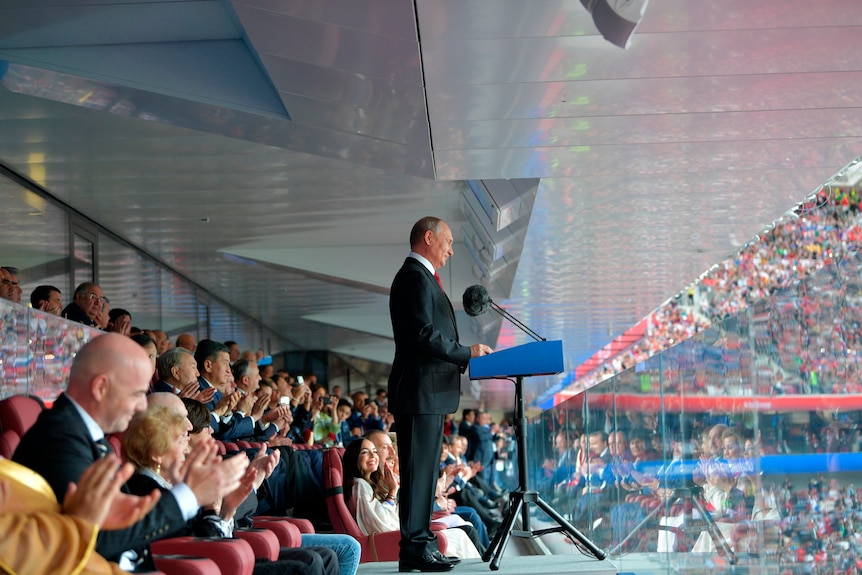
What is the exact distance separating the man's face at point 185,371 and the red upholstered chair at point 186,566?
2424 mm

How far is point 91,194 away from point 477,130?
15.9 ft

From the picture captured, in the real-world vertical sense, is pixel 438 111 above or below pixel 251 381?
above

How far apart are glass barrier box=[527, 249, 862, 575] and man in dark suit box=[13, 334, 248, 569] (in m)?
1.28

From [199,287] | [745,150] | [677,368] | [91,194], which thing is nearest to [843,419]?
[677,368]

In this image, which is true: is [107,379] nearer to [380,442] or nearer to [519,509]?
[519,509]

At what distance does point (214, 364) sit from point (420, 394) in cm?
216

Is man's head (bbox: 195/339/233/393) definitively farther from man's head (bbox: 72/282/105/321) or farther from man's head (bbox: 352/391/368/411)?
man's head (bbox: 352/391/368/411)

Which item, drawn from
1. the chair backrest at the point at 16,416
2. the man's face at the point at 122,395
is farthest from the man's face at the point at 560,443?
the man's face at the point at 122,395

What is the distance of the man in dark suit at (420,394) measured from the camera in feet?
12.9

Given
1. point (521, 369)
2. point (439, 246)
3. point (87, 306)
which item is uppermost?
point (87, 306)

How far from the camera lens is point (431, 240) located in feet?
13.5

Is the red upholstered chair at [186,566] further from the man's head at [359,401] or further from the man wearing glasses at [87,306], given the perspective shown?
the man's head at [359,401]

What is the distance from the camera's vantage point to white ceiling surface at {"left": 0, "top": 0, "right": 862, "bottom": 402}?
4754 millimetres

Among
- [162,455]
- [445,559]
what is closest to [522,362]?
[445,559]
